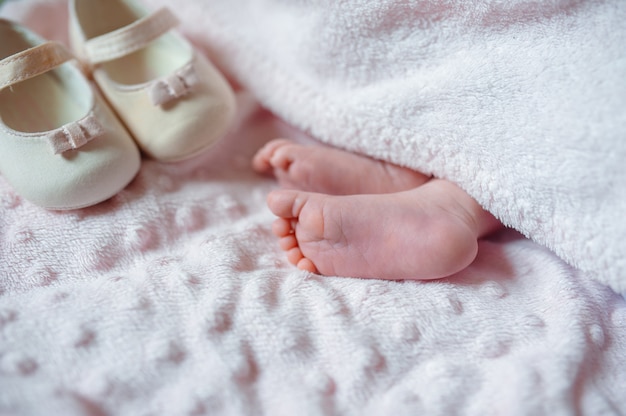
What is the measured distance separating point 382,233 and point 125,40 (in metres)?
0.48

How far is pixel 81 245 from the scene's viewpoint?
689 millimetres

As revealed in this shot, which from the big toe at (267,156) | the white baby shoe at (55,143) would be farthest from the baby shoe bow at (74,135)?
the big toe at (267,156)

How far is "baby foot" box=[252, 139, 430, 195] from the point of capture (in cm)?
78

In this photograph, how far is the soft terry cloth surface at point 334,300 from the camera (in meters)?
0.55

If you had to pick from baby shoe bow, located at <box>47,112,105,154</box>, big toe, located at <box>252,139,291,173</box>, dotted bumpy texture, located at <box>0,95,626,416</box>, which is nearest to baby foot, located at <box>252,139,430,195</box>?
big toe, located at <box>252,139,291,173</box>

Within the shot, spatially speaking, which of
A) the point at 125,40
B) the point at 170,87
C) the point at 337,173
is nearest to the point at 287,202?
the point at 337,173

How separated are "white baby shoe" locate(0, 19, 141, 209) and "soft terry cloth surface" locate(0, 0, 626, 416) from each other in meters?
0.04

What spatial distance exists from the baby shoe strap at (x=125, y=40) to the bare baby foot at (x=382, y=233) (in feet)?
1.10

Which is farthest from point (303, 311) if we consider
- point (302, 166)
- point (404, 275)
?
point (302, 166)

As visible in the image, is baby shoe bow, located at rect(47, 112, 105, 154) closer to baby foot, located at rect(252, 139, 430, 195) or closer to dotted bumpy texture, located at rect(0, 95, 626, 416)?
dotted bumpy texture, located at rect(0, 95, 626, 416)

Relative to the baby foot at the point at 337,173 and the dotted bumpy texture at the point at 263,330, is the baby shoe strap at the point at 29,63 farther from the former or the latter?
the baby foot at the point at 337,173

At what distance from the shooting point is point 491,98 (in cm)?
68

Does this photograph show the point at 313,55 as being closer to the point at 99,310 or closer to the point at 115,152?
the point at 115,152

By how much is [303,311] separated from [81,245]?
31 centimetres
